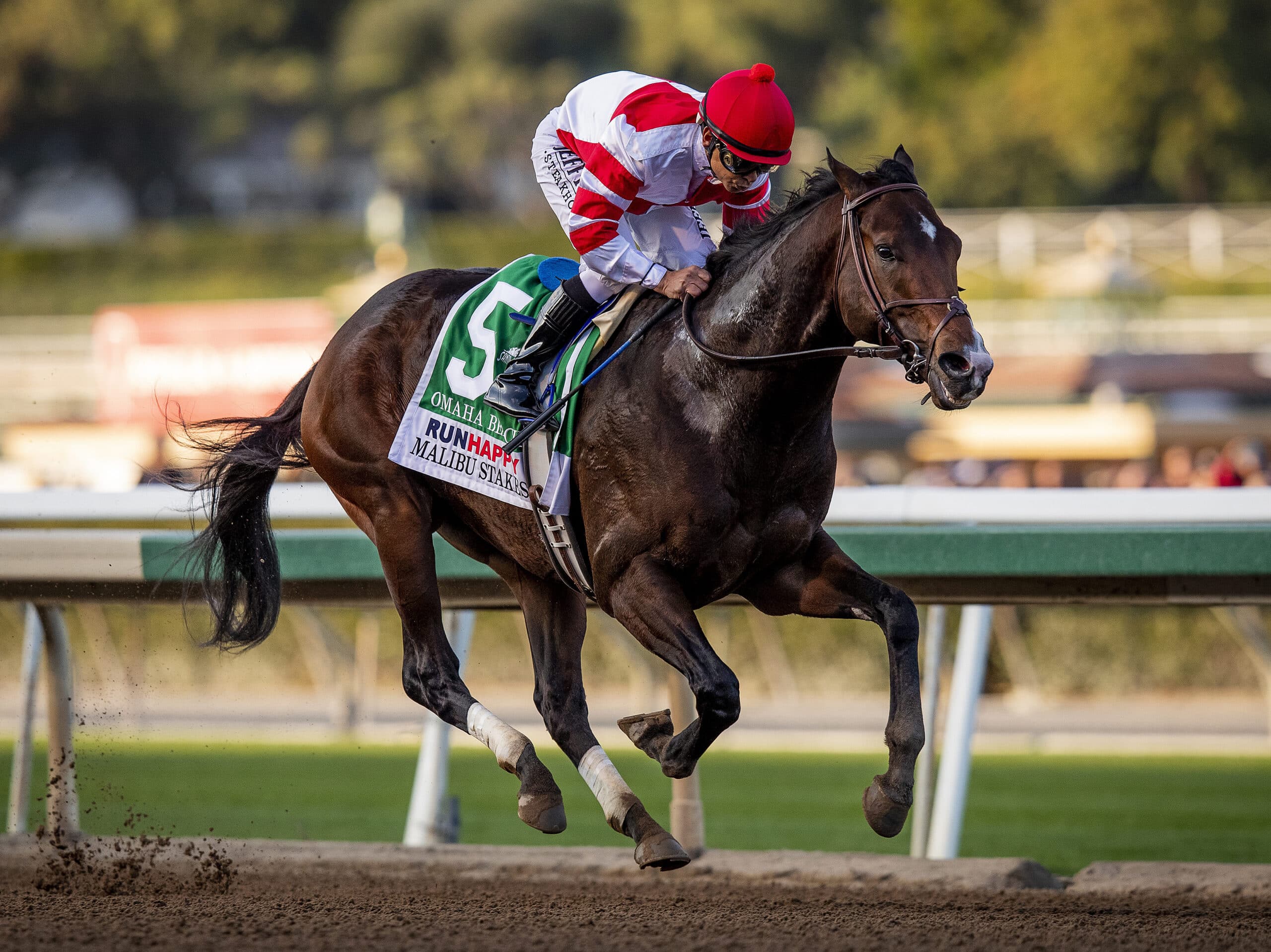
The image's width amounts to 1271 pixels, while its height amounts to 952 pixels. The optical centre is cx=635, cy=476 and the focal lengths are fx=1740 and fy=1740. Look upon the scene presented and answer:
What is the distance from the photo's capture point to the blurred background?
1027 centimetres

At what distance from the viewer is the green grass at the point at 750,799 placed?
225 inches

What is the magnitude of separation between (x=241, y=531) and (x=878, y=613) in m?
1.90

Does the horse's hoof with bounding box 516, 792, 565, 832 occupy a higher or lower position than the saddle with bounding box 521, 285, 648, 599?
lower

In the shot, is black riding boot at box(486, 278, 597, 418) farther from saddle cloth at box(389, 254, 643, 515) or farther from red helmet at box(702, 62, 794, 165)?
red helmet at box(702, 62, 794, 165)

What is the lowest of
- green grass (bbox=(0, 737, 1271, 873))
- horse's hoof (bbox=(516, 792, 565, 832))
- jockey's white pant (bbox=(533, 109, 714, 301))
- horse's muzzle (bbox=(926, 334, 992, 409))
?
green grass (bbox=(0, 737, 1271, 873))

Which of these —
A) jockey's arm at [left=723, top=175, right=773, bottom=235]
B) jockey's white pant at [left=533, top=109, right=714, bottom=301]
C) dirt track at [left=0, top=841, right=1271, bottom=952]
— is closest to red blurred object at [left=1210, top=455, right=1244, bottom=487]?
dirt track at [left=0, top=841, right=1271, bottom=952]

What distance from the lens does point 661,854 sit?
12.1 ft

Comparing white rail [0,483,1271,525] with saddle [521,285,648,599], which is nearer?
saddle [521,285,648,599]

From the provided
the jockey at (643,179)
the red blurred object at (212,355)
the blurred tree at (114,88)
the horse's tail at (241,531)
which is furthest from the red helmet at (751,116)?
the blurred tree at (114,88)

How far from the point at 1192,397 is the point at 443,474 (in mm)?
13694

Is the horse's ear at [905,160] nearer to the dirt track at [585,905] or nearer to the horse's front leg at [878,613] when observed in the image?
the horse's front leg at [878,613]

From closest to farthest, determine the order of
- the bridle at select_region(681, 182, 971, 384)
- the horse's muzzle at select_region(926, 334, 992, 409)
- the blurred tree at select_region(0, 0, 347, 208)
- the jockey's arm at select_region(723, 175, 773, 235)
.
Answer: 1. the horse's muzzle at select_region(926, 334, 992, 409)
2. the bridle at select_region(681, 182, 971, 384)
3. the jockey's arm at select_region(723, 175, 773, 235)
4. the blurred tree at select_region(0, 0, 347, 208)

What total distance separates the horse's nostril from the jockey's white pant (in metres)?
0.92

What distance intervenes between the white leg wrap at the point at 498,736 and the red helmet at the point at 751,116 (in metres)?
1.42
